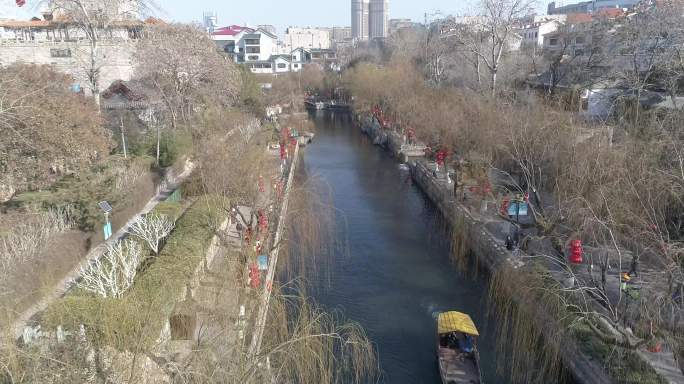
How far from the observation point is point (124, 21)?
27.8 meters

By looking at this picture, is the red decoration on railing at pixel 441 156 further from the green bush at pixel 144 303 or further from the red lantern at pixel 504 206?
the green bush at pixel 144 303

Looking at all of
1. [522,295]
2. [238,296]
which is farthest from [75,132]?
[522,295]

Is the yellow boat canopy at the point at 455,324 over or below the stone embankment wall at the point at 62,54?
below

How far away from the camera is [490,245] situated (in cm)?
1498

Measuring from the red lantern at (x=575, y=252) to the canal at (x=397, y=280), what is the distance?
2.36 metres

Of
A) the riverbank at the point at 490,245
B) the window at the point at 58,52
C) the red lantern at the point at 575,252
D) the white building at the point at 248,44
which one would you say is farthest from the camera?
the white building at the point at 248,44

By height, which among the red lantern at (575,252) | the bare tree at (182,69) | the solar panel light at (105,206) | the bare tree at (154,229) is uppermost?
the bare tree at (182,69)

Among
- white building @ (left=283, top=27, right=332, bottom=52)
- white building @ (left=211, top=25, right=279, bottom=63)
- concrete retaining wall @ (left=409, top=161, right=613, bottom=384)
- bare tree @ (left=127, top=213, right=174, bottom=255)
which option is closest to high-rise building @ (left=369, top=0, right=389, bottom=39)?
white building @ (left=283, top=27, right=332, bottom=52)

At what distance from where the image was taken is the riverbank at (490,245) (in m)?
9.73

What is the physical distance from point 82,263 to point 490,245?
10.4 meters

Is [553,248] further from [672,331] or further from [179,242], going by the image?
[179,242]

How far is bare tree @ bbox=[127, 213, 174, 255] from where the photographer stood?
11.6m

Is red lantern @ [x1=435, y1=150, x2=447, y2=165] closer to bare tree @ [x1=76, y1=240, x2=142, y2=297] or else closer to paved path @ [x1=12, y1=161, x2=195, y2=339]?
paved path @ [x1=12, y1=161, x2=195, y2=339]

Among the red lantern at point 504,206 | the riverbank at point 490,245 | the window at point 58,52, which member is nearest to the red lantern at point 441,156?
the riverbank at point 490,245
